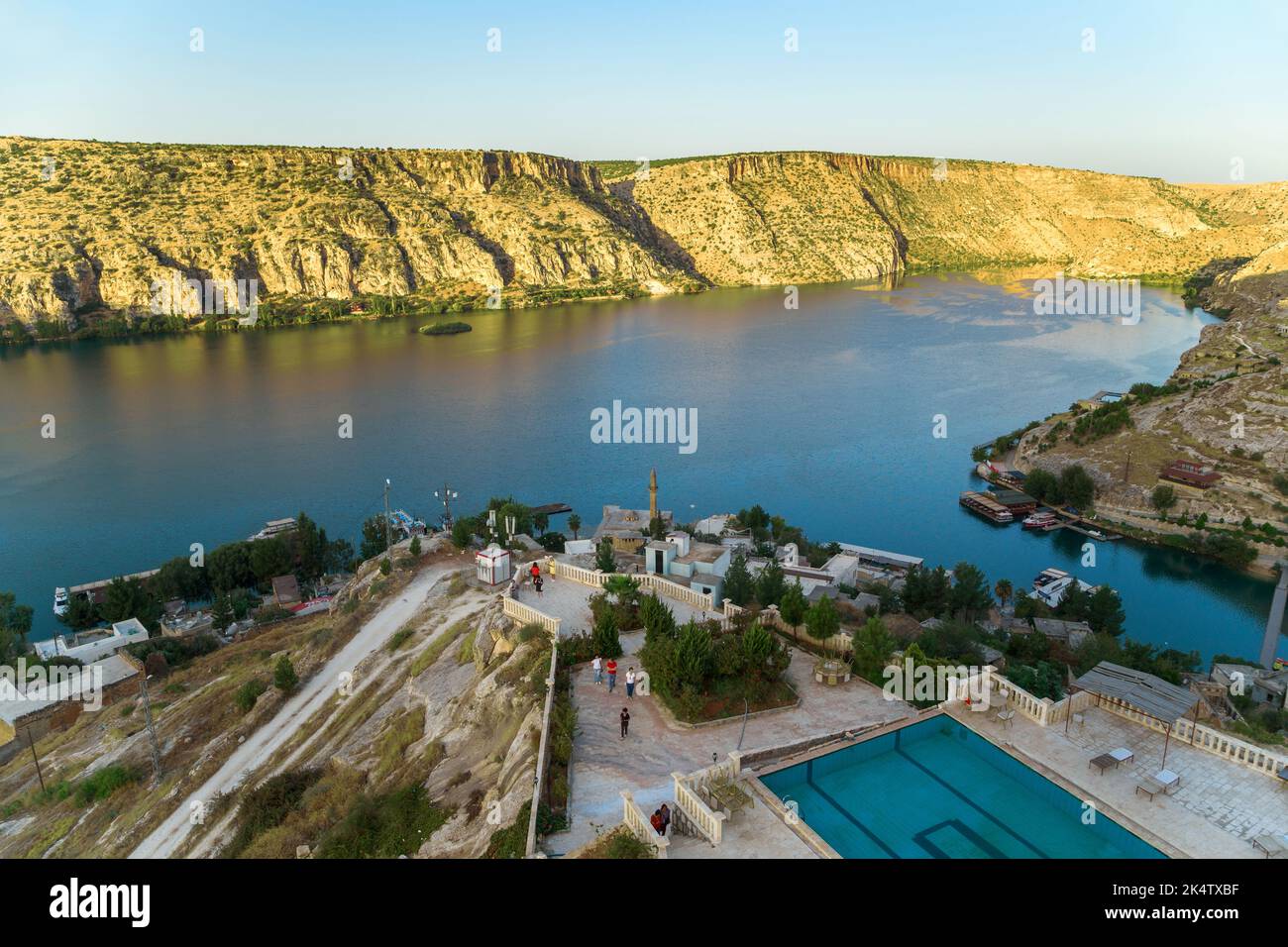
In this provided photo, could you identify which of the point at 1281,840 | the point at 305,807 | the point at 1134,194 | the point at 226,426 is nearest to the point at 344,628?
the point at 305,807

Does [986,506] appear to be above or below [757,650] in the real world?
below

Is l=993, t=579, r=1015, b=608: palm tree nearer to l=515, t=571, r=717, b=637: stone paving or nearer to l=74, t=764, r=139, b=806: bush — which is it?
l=515, t=571, r=717, b=637: stone paving

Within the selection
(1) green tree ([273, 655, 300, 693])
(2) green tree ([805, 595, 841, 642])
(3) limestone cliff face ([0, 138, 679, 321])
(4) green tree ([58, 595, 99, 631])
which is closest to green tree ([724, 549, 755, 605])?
(2) green tree ([805, 595, 841, 642])

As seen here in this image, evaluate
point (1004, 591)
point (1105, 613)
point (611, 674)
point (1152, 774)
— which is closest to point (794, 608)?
point (611, 674)

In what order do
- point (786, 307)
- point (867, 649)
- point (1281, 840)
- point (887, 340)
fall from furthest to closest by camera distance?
point (786, 307)
point (887, 340)
point (867, 649)
point (1281, 840)

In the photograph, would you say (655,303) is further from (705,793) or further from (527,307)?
(705,793)

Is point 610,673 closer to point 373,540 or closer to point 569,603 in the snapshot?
point 569,603

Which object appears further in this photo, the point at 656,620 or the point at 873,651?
the point at 656,620
